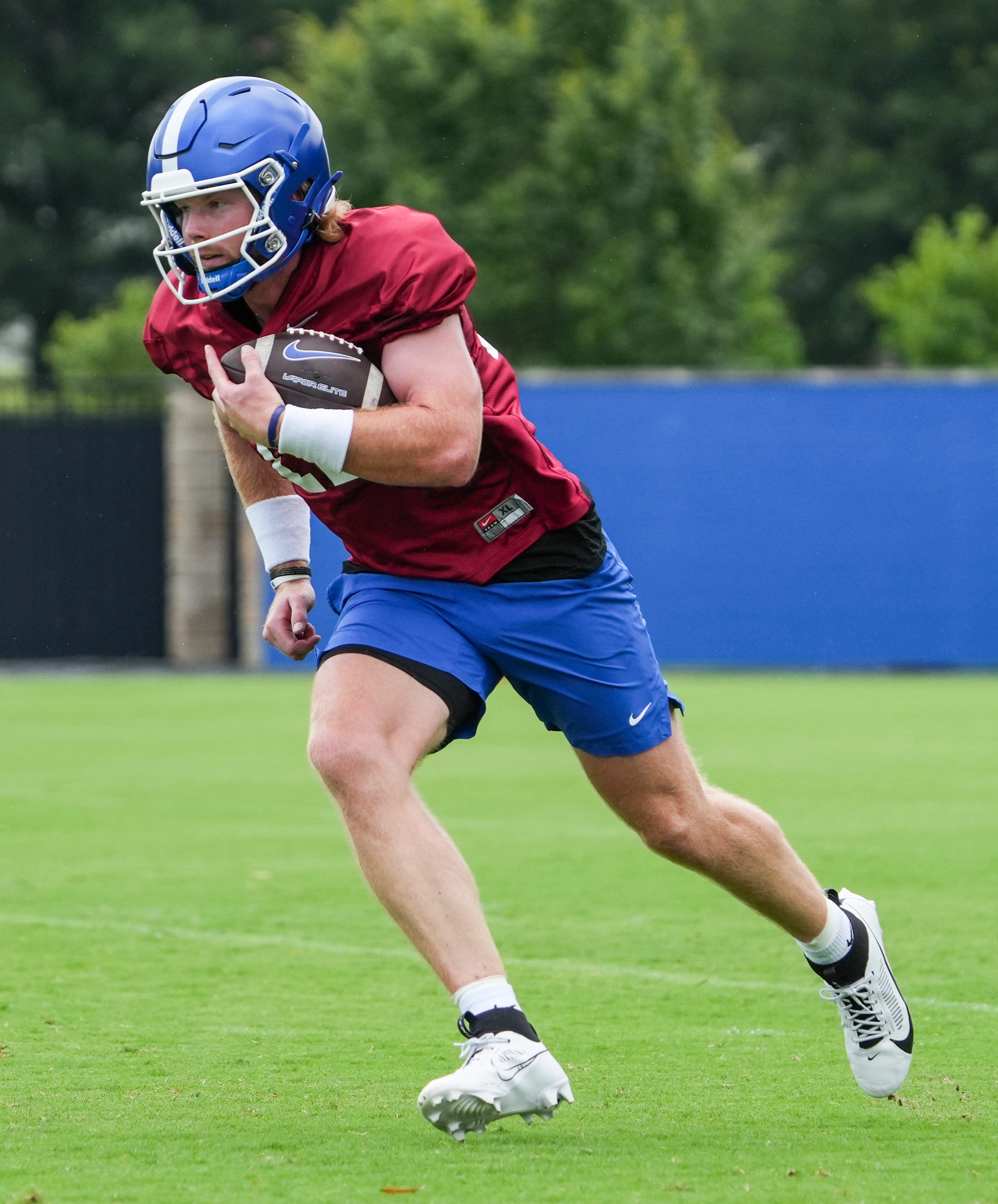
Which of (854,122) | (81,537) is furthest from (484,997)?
(854,122)

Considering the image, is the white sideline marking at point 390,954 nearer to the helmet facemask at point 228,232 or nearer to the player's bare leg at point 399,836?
the player's bare leg at point 399,836

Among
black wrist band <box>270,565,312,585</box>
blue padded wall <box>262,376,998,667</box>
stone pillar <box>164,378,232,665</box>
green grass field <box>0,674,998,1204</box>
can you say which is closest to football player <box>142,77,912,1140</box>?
black wrist band <box>270,565,312,585</box>

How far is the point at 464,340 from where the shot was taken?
4.27 m

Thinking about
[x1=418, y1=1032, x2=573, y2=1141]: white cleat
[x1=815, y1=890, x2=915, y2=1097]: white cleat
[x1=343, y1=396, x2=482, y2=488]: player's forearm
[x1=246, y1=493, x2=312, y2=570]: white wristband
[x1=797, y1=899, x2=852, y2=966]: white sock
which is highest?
[x1=343, y1=396, x2=482, y2=488]: player's forearm

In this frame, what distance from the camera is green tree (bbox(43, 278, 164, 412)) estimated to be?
19453mm

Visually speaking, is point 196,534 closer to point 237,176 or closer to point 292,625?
point 292,625

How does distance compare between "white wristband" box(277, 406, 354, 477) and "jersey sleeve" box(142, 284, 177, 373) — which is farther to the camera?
"jersey sleeve" box(142, 284, 177, 373)

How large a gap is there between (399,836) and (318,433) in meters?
0.82

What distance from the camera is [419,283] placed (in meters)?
4.07

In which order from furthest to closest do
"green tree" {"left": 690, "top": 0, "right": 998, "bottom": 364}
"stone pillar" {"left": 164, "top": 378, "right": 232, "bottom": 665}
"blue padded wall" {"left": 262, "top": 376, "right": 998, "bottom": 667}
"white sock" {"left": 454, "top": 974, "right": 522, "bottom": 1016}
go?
"green tree" {"left": 690, "top": 0, "right": 998, "bottom": 364} < "stone pillar" {"left": 164, "top": 378, "right": 232, "bottom": 665} < "blue padded wall" {"left": 262, "top": 376, "right": 998, "bottom": 667} < "white sock" {"left": 454, "top": 974, "right": 522, "bottom": 1016}

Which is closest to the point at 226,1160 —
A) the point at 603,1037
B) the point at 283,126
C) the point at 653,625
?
the point at 603,1037

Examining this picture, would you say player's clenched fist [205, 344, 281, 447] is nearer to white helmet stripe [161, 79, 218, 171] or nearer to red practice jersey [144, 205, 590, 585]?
red practice jersey [144, 205, 590, 585]

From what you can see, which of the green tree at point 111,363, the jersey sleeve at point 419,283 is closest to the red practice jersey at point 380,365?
the jersey sleeve at point 419,283

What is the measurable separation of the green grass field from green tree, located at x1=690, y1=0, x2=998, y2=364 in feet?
110
